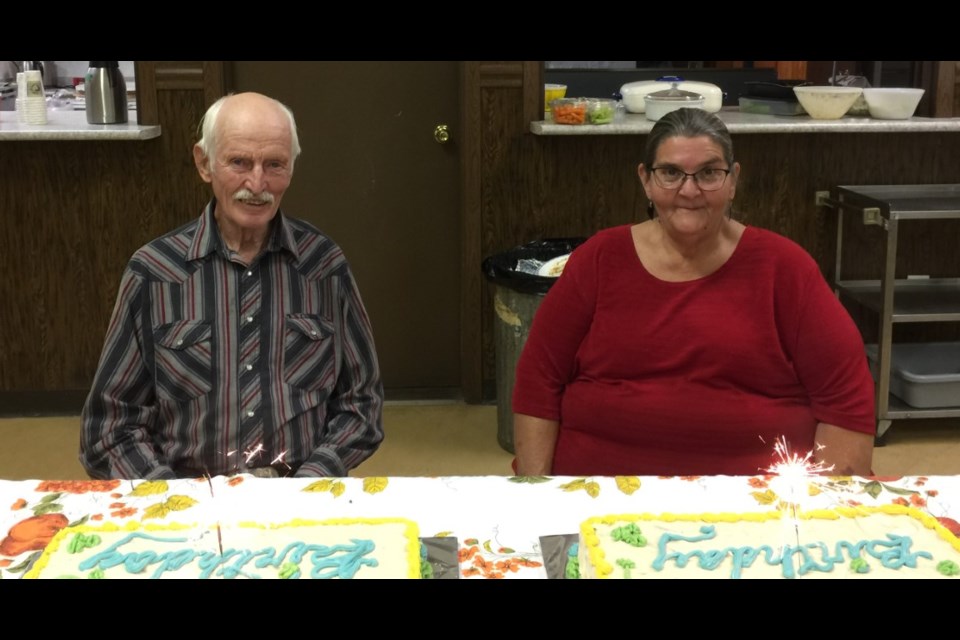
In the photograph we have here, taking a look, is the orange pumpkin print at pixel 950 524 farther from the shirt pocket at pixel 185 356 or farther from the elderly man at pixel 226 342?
the shirt pocket at pixel 185 356

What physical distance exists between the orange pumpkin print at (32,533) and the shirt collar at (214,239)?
1.87 feet

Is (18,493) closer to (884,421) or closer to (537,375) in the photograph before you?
(537,375)

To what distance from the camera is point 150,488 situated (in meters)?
1.56

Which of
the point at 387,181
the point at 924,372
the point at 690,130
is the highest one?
the point at 690,130

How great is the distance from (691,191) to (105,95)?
2.51 m

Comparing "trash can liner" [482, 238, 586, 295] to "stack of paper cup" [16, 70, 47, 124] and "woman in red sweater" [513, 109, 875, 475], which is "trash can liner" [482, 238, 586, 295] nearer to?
"woman in red sweater" [513, 109, 875, 475]

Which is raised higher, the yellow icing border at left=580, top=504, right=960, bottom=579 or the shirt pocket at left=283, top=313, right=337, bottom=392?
the shirt pocket at left=283, top=313, right=337, bottom=392

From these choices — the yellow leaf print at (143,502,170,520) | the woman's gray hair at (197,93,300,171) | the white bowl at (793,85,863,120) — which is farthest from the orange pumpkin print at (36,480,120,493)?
the white bowl at (793,85,863,120)

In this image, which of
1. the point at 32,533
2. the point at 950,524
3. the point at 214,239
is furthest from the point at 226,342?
the point at 950,524

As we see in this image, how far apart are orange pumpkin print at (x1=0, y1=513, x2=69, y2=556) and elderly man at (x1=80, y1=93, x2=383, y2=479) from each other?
36 cm

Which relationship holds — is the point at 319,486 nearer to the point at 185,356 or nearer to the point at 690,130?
the point at 185,356

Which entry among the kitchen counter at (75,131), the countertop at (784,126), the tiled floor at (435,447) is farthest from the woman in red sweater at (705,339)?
the kitchen counter at (75,131)

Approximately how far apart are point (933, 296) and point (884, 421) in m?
0.52

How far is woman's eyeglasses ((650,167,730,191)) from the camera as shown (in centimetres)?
197
